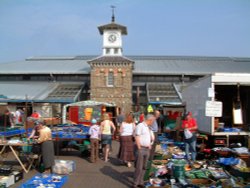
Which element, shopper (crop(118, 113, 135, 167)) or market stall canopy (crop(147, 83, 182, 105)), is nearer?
shopper (crop(118, 113, 135, 167))

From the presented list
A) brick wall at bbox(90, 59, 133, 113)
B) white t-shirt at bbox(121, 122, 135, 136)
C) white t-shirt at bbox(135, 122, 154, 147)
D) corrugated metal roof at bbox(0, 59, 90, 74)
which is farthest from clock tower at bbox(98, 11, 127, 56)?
white t-shirt at bbox(135, 122, 154, 147)

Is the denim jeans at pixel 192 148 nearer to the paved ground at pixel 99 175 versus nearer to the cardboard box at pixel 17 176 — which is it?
the paved ground at pixel 99 175

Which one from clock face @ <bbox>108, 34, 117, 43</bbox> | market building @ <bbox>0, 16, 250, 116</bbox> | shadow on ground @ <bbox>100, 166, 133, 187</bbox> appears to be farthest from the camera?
clock face @ <bbox>108, 34, 117, 43</bbox>

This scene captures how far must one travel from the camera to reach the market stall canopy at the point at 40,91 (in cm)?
2917

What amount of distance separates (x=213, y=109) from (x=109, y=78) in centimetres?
2178

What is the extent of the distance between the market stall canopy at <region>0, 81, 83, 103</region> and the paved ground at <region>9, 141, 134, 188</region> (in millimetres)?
18805

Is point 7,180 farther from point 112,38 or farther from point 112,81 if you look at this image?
point 112,38

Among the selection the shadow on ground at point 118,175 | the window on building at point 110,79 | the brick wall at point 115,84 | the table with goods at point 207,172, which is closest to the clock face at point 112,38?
the brick wall at point 115,84

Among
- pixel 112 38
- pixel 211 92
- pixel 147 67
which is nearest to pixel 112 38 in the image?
pixel 112 38

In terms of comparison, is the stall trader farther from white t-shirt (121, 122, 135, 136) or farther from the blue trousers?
the blue trousers

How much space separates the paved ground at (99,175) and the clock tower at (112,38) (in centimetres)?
2375

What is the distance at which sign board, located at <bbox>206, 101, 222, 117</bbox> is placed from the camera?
35.1ft

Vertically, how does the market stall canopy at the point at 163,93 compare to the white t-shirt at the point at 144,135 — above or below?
above

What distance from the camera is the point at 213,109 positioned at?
1080cm
